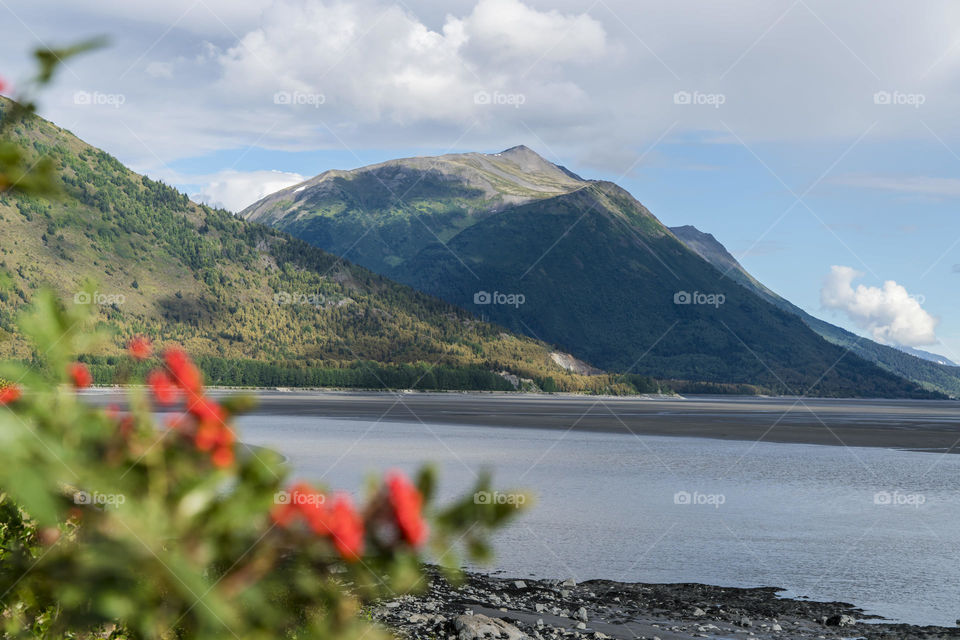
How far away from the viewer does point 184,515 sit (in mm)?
1323

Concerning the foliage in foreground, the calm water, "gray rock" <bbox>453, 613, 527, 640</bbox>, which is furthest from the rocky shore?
the foliage in foreground

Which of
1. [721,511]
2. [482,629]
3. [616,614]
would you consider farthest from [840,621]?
[721,511]

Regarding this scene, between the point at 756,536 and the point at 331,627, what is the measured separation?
95.9ft

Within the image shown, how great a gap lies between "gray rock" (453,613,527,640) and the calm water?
5218mm

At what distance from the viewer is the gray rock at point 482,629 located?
48.0 ft

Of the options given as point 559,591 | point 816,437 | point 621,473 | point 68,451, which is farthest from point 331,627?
point 816,437

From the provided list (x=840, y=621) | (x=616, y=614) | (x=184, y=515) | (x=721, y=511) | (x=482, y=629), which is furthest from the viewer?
(x=721, y=511)

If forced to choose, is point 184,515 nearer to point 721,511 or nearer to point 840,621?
point 840,621

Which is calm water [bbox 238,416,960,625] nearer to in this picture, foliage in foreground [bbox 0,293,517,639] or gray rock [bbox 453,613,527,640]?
foliage in foreground [bbox 0,293,517,639]

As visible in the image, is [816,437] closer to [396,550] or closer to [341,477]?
[341,477]

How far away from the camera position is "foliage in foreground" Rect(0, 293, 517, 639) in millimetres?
1180

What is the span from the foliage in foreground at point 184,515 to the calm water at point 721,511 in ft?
9.13

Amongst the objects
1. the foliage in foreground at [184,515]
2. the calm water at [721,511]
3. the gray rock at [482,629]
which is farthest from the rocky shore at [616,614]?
the foliage in foreground at [184,515]

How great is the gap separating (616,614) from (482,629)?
13.5 ft
